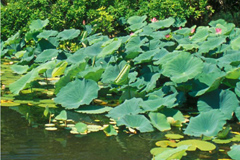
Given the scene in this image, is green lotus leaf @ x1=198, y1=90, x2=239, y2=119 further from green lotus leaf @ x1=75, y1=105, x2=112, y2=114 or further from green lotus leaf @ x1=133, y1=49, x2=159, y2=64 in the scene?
green lotus leaf @ x1=75, y1=105, x2=112, y2=114

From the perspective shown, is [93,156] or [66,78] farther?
[66,78]

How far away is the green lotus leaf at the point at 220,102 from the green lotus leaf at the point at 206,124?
1.43 feet

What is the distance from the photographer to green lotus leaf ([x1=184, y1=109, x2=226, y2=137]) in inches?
137

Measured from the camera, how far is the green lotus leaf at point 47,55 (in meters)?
5.71

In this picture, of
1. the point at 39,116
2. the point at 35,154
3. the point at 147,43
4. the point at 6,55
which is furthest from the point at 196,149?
the point at 6,55

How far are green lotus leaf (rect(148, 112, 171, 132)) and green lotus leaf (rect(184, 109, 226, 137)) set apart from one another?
10.3 inches

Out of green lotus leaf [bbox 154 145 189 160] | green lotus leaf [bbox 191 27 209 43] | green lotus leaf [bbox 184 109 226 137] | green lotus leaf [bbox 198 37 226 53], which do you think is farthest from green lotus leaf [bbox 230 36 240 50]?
green lotus leaf [bbox 154 145 189 160]

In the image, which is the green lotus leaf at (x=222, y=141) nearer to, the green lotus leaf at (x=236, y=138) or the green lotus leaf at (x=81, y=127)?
the green lotus leaf at (x=236, y=138)

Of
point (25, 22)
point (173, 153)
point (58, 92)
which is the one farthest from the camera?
point (25, 22)

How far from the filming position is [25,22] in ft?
26.7

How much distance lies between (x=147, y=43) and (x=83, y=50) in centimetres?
95

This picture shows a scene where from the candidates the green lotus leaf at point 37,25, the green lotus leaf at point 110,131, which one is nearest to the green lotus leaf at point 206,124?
the green lotus leaf at point 110,131

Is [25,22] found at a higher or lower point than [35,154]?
higher

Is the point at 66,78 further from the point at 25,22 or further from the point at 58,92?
the point at 25,22
